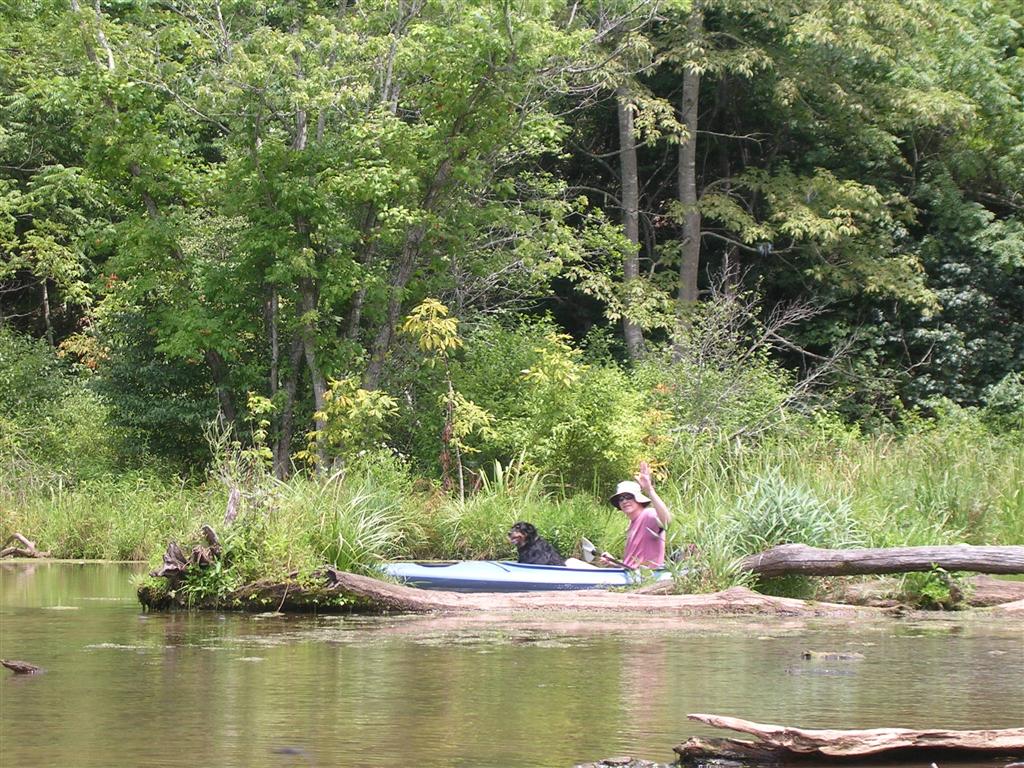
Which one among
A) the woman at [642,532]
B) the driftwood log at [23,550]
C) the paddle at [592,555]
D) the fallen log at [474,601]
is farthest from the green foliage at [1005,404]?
the driftwood log at [23,550]

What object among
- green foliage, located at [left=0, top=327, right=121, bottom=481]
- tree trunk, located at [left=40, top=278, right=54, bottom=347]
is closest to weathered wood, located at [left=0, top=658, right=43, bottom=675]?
green foliage, located at [left=0, top=327, right=121, bottom=481]

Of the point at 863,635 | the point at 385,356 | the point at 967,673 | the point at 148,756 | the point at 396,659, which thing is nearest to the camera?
the point at 148,756

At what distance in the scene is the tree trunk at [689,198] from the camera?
25.8 meters

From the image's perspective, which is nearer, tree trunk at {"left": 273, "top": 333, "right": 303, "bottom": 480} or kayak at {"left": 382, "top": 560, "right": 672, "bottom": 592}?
kayak at {"left": 382, "top": 560, "right": 672, "bottom": 592}

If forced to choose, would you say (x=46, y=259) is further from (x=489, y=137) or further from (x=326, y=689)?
(x=326, y=689)

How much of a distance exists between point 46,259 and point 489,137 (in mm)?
10321

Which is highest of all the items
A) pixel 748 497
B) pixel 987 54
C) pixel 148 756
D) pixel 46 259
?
pixel 987 54

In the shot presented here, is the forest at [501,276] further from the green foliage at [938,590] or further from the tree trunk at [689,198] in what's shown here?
the green foliage at [938,590]

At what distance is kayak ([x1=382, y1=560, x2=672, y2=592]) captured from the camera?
1294 cm

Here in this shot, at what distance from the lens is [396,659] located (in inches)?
352

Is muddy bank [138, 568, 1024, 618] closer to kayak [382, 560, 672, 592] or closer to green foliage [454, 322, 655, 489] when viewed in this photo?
kayak [382, 560, 672, 592]

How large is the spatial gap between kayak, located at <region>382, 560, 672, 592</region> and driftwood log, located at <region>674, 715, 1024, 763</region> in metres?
6.94

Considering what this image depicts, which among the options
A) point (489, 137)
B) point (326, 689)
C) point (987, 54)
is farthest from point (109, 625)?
point (987, 54)

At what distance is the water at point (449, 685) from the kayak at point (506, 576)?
1301mm
